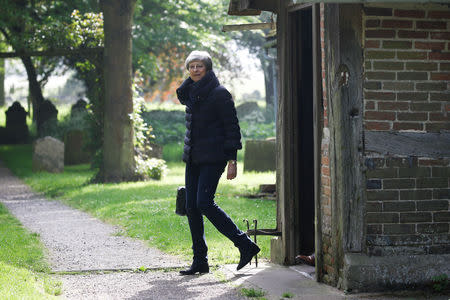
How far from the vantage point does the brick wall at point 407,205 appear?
6477 mm

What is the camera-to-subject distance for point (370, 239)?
6.48 metres

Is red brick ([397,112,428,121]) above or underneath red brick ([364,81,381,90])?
underneath

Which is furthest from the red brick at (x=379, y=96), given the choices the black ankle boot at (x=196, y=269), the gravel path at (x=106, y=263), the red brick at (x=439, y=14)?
the black ankle boot at (x=196, y=269)

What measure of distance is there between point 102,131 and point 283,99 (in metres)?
10.8

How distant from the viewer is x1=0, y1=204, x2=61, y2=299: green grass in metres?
6.27

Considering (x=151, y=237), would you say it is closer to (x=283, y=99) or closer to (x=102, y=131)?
(x=283, y=99)

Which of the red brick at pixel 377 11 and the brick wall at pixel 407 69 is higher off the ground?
the red brick at pixel 377 11

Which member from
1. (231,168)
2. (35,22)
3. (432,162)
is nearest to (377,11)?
(432,162)

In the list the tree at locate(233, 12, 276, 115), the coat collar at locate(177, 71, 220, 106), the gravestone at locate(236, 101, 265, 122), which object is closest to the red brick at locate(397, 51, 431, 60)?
the coat collar at locate(177, 71, 220, 106)

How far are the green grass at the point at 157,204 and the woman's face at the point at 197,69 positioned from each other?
197cm

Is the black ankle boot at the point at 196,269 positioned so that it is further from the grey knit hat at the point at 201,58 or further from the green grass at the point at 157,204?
the grey knit hat at the point at 201,58

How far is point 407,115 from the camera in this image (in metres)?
6.50

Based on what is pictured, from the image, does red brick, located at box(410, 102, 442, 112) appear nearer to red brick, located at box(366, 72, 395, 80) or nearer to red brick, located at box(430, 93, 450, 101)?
red brick, located at box(430, 93, 450, 101)

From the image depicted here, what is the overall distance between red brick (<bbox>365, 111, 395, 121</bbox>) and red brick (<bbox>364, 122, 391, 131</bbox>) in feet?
0.14
